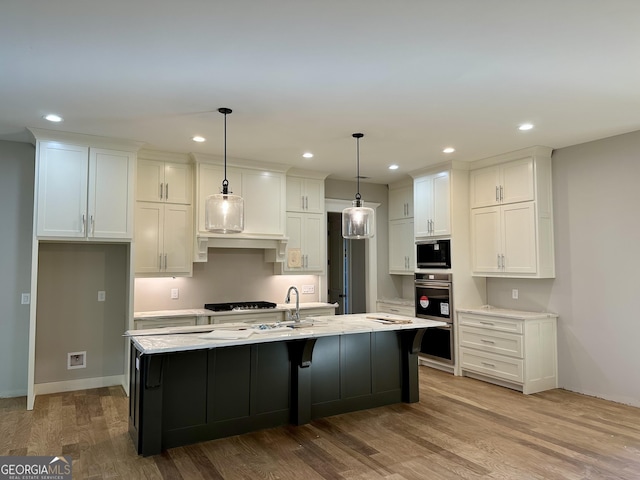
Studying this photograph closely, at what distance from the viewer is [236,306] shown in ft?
17.5

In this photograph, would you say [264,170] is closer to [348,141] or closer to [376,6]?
[348,141]

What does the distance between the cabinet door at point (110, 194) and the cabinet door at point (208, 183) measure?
0.76 metres

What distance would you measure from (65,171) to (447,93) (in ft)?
12.1

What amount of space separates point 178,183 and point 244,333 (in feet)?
8.12

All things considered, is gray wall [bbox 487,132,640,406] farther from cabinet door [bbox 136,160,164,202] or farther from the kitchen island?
cabinet door [bbox 136,160,164,202]

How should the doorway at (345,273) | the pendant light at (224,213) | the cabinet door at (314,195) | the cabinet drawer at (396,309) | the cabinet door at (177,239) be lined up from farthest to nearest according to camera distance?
1. the doorway at (345,273)
2. the cabinet drawer at (396,309)
3. the cabinet door at (314,195)
4. the cabinet door at (177,239)
5. the pendant light at (224,213)

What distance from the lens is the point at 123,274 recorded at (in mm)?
5129

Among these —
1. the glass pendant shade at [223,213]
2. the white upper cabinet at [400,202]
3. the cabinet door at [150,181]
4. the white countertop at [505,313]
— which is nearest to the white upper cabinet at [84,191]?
the cabinet door at [150,181]

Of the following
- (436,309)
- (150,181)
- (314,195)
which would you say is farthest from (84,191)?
(436,309)

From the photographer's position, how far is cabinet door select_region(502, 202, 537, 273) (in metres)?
4.90

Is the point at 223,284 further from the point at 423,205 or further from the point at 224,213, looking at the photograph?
the point at 423,205

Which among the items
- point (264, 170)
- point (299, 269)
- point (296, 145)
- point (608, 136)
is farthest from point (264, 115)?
point (608, 136)

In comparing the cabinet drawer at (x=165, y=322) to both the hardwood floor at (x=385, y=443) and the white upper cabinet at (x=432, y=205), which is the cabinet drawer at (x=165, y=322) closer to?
the hardwood floor at (x=385, y=443)

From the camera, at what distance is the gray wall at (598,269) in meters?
4.36
